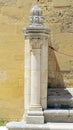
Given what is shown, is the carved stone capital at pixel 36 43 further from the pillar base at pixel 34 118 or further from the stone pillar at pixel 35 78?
the pillar base at pixel 34 118

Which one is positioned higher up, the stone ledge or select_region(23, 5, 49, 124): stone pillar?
select_region(23, 5, 49, 124): stone pillar

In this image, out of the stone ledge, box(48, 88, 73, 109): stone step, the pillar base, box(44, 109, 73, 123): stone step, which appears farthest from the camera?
box(48, 88, 73, 109): stone step

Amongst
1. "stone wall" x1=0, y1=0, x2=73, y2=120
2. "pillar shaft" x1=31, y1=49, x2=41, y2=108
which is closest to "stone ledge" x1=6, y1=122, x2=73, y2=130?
"pillar shaft" x1=31, y1=49, x2=41, y2=108

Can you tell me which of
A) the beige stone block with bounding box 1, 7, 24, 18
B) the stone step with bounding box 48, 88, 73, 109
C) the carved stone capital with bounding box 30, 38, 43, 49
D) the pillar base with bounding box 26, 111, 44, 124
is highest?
the beige stone block with bounding box 1, 7, 24, 18

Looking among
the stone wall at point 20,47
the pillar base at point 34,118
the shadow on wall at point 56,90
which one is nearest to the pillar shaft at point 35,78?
the pillar base at point 34,118

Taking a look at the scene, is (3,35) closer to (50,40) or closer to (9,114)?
(50,40)

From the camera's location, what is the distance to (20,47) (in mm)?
8781

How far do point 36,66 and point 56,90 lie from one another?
4.33ft

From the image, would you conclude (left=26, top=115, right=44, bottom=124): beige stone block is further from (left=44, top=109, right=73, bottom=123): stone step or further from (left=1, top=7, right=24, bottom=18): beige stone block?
(left=1, top=7, right=24, bottom=18): beige stone block

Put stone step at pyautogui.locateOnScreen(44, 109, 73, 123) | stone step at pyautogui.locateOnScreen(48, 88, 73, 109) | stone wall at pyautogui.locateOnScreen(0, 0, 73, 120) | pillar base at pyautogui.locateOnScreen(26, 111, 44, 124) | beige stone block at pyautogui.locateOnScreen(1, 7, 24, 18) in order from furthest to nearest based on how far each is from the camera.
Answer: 1. beige stone block at pyautogui.locateOnScreen(1, 7, 24, 18)
2. stone wall at pyautogui.locateOnScreen(0, 0, 73, 120)
3. stone step at pyautogui.locateOnScreen(48, 88, 73, 109)
4. stone step at pyautogui.locateOnScreen(44, 109, 73, 123)
5. pillar base at pyautogui.locateOnScreen(26, 111, 44, 124)

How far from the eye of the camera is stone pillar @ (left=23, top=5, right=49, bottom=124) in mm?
7312

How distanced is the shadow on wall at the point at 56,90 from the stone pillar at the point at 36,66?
389 mm

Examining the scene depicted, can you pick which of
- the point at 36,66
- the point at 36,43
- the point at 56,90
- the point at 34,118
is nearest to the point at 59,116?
the point at 34,118

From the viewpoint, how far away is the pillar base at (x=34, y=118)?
712cm
